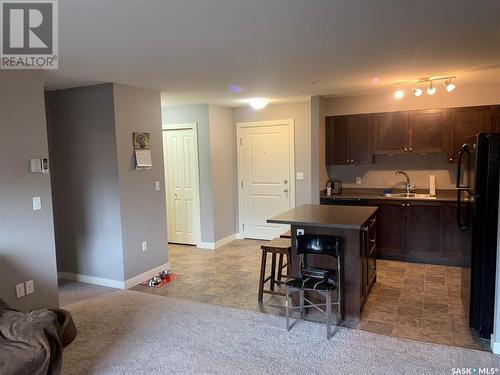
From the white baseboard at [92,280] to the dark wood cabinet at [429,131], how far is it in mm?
4117

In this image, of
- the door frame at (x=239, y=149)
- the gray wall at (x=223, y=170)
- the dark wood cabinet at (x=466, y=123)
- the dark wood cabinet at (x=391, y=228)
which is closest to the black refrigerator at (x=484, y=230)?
the dark wood cabinet at (x=391, y=228)

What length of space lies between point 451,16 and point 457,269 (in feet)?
11.4

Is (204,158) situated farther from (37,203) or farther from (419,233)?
(419,233)

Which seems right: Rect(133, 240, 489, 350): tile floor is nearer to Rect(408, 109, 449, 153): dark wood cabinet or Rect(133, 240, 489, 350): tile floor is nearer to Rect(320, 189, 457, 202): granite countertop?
Rect(320, 189, 457, 202): granite countertop

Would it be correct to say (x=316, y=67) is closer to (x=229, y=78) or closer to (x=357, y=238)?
(x=229, y=78)

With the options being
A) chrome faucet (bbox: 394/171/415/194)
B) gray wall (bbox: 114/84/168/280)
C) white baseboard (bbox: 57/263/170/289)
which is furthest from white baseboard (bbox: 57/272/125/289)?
chrome faucet (bbox: 394/171/415/194)

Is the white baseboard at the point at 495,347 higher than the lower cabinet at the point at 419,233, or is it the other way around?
the lower cabinet at the point at 419,233

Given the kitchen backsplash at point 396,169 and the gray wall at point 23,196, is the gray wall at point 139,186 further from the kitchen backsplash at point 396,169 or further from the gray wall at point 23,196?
the kitchen backsplash at point 396,169

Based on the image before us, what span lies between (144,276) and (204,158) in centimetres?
211

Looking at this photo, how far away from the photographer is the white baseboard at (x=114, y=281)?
169 inches

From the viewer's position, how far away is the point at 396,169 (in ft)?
17.9

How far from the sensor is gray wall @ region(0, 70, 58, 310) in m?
3.01

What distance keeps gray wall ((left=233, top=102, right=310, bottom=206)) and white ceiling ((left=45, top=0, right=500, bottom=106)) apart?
1548mm

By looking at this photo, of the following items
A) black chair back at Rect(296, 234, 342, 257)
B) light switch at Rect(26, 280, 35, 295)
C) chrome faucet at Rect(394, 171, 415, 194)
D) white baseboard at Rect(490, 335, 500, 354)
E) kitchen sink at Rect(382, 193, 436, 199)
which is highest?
chrome faucet at Rect(394, 171, 415, 194)
